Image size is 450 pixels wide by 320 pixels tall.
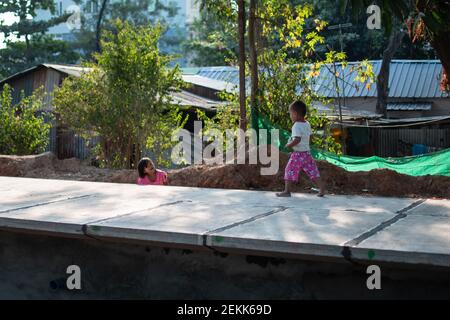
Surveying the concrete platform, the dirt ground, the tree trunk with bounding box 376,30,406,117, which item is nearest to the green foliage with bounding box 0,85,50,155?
the dirt ground

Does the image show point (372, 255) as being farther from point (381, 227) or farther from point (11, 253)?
point (11, 253)

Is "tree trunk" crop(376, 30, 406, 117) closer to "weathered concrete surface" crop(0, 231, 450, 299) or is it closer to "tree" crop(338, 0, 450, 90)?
"tree" crop(338, 0, 450, 90)

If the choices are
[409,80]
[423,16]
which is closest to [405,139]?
[409,80]

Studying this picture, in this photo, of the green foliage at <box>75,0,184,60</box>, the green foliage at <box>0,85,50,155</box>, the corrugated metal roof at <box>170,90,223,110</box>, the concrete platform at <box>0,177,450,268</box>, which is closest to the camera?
the concrete platform at <box>0,177,450,268</box>

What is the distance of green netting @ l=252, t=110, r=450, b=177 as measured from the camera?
10.1 metres

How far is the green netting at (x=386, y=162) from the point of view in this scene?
10133 millimetres

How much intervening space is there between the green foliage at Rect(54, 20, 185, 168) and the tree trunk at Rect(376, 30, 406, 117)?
41.8ft

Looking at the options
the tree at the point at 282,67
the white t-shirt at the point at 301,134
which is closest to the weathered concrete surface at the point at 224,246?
the white t-shirt at the point at 301,134

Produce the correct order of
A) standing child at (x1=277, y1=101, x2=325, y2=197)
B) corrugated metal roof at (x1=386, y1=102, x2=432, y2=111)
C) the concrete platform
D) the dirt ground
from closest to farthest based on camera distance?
the concrete platform, standing child at (x1=277, y1=101, x2=325, y2=197), the dirt ground, corrugated metal roof at (x1=386, y1=102, x2=432, y2=111)

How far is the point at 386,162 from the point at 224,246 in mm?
6845

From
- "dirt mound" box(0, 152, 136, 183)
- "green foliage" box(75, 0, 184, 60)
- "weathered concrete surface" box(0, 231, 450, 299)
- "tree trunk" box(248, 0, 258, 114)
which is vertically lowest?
"weathered concrete surface" box(0, 231, 450, 299)

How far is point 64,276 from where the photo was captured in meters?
5.50

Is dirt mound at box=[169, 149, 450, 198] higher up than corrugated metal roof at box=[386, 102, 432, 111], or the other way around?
corrugated metal roof at box=[386, 102, 432, 111]
